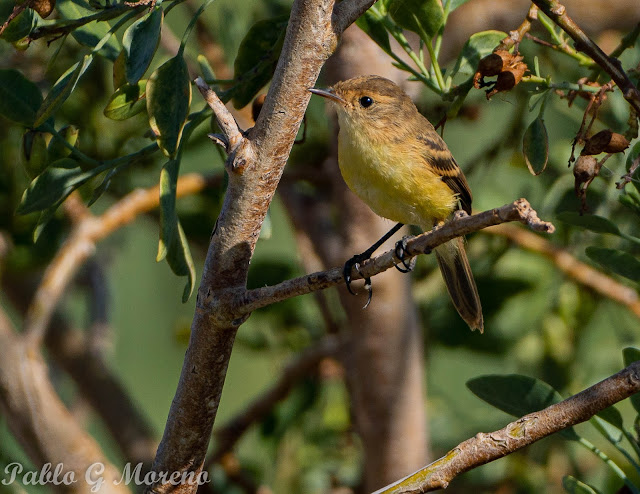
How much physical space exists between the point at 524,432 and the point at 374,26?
96 cm

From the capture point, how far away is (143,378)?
18.5 ft

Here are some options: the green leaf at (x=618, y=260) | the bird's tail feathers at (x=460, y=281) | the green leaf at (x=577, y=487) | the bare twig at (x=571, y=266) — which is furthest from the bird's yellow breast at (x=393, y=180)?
the green leaf at (x=577, y=487)

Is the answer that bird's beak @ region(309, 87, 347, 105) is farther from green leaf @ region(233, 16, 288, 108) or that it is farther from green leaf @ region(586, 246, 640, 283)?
green leaf @ region(586, 246, 640, 283)

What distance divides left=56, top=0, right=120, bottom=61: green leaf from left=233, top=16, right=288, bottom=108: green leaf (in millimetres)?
290

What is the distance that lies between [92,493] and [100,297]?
1.23 metres

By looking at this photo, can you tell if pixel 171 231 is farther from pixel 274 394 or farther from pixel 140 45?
pixel 274 394

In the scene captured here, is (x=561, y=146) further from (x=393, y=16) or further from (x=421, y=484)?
(x=421, y=484)

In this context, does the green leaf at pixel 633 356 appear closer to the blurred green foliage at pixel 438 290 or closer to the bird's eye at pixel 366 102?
the blurred green foliage at pixel 438 290

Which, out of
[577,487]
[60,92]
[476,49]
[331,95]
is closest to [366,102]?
[331,95]

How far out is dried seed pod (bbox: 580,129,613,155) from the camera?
1550 millimetres

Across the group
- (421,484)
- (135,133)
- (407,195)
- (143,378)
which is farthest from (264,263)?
(143,378)

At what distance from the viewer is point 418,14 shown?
5.87ft

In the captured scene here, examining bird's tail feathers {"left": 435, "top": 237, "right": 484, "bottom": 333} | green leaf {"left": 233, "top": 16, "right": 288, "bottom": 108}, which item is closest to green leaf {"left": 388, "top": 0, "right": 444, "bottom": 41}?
green leaf {"left": 233, "top": 16, "right": 288, "bottom": 108}

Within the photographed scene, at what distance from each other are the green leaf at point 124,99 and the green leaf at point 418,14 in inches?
22.4
